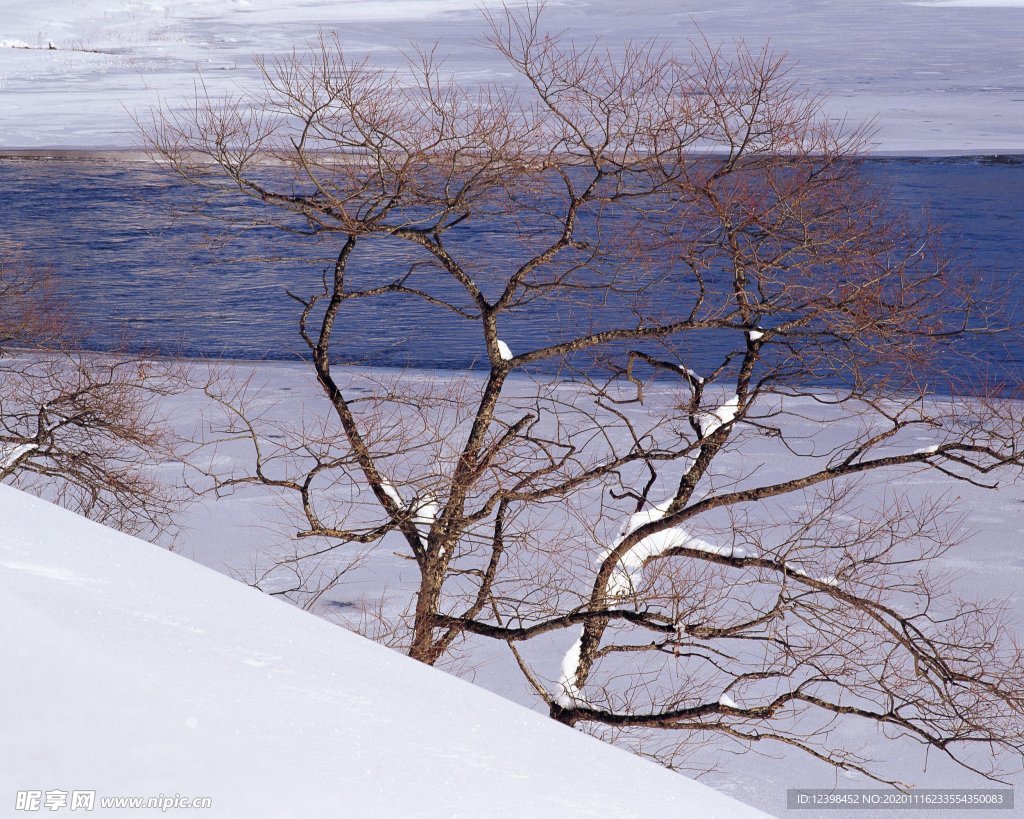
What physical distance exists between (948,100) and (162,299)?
21376 millimetres

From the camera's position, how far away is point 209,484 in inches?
460

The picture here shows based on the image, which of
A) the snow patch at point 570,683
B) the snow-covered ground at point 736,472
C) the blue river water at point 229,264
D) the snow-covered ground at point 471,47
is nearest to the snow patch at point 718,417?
the snow-covered ground at point 736,472

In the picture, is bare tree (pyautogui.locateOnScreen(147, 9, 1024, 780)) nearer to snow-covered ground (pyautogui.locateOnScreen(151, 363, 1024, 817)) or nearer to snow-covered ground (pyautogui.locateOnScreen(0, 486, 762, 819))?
snow-covered ground (pyautogui.locateOnScreen(151, 363, 1024, 817))

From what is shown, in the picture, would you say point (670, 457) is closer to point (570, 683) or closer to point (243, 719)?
point (570, 683)

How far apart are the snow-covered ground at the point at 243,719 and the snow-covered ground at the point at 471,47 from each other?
2194 cm

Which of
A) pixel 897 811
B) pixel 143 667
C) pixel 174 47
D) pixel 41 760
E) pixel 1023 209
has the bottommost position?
pixel 41 760

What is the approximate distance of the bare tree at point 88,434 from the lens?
379 inches

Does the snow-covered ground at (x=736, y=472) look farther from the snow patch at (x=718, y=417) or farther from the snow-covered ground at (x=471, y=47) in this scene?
the snow-covered ground at (x=471, y=47)

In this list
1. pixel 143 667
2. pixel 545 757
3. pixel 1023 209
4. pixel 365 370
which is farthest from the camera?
pixel 1023 209

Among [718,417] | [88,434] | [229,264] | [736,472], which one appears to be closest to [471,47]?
[229,264]

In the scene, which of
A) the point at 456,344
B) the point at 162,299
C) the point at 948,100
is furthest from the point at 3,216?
the point at 948,100

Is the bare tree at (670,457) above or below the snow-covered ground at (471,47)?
below

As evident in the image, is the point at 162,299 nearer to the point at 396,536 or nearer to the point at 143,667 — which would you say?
the point at 396,536

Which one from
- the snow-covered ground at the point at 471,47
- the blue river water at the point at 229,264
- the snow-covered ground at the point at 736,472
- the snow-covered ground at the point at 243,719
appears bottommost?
the snow-covered ground at the point at 243,719
